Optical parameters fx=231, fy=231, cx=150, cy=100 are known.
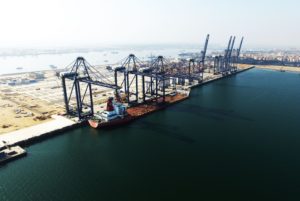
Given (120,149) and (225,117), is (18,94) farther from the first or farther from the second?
(225,117)

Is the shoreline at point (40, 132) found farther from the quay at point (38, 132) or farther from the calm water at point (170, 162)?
the calm water at point (170, 162)

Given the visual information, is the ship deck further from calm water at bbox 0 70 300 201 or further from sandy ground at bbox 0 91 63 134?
sandy ground at bbox 0 91 63 134

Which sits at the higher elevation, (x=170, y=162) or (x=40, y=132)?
(x=40, y=132)

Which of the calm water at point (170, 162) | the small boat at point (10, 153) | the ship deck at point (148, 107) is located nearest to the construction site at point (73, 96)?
the ship deck at point (148, 107)

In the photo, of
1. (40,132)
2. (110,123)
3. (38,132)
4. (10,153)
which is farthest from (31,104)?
(10,153)

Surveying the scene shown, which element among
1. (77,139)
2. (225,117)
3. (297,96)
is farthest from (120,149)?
(297,96)

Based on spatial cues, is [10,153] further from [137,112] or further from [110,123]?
[137,112]
